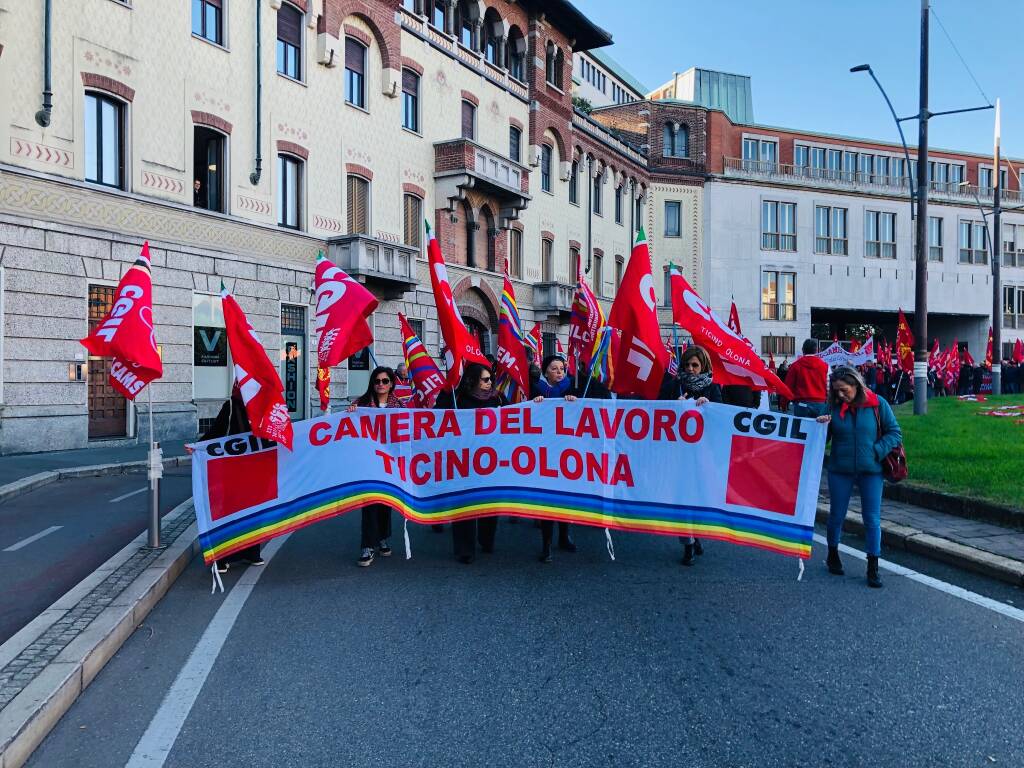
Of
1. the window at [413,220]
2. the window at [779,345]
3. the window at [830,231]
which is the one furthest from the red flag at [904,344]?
the window at [830,231]

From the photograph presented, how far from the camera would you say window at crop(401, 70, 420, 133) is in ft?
84.8

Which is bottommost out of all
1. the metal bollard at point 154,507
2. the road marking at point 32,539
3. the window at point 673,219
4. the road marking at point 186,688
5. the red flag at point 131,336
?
the road marking at point 32,539

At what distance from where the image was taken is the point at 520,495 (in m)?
6.74

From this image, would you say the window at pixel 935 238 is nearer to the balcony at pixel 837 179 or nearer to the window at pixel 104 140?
the balcony at pixel 837 179

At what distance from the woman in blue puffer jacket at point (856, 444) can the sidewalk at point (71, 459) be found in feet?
35.8

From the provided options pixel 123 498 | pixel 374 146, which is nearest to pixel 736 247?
pixel 374 146

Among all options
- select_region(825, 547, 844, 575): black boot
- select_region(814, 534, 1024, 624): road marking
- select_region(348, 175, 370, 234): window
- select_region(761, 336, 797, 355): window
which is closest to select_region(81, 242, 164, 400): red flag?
select_region(825, 547, 844, 575): black boot

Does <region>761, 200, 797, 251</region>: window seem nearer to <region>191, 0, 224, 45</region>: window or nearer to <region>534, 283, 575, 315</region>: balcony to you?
<region>534, 283, 575, 315</region>: balcony

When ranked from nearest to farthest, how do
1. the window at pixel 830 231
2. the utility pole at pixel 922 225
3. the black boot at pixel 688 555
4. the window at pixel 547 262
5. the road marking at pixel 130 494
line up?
the black boot at pixel 688 555 < the road marking at pixel 130 494 < the utility pole at pixel 922 225 < the window at pixel 547 262 < the window at pixel 830 231

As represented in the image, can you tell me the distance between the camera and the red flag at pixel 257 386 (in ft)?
21.6

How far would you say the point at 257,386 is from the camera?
21.9 ft

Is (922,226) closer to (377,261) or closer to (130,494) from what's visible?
(377,261)

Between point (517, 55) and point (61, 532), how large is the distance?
28053 millimetres

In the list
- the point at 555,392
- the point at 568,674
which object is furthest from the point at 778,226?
the point at 568,674
